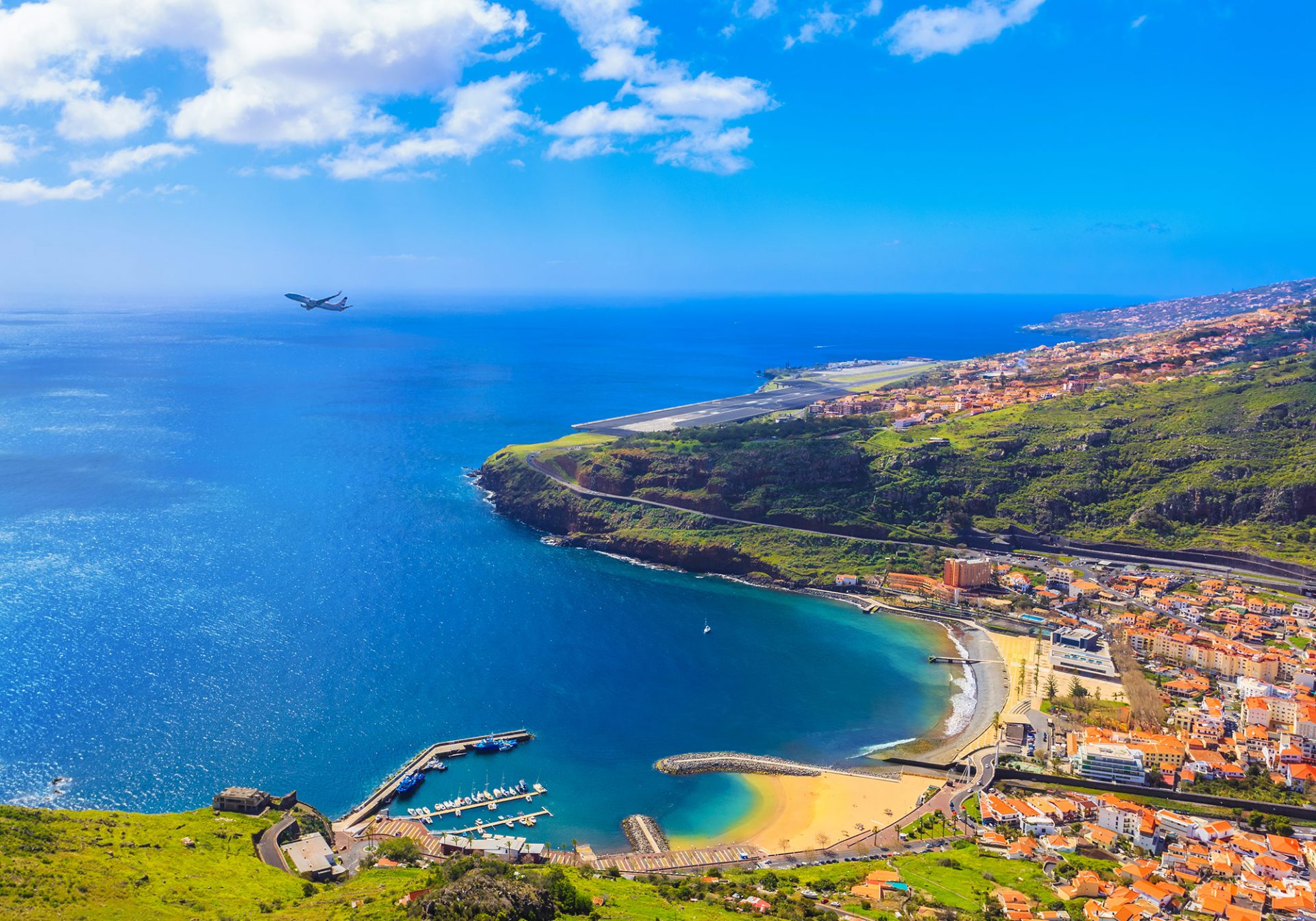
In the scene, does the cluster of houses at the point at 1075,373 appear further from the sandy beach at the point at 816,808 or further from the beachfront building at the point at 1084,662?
the sandy beach at the point at 816,808

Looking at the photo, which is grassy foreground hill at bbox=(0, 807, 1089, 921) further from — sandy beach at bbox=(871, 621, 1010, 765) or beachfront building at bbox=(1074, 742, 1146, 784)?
beachfront building at bbox=(1074, 742, 1146, 784)

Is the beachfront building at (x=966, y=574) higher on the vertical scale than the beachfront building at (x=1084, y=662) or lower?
higher

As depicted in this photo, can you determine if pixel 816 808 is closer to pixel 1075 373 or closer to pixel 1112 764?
pixel 1112 764

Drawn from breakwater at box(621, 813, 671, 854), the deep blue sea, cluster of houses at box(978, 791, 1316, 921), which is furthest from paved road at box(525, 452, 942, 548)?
breakwater at box(621, 813, 671, 854)

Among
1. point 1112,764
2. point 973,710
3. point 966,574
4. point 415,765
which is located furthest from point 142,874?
point 966,574

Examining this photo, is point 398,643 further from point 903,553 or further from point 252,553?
point 903,553

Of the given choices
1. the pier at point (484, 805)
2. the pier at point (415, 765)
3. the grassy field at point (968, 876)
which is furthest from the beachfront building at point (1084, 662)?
the pier at point (484, 805)
